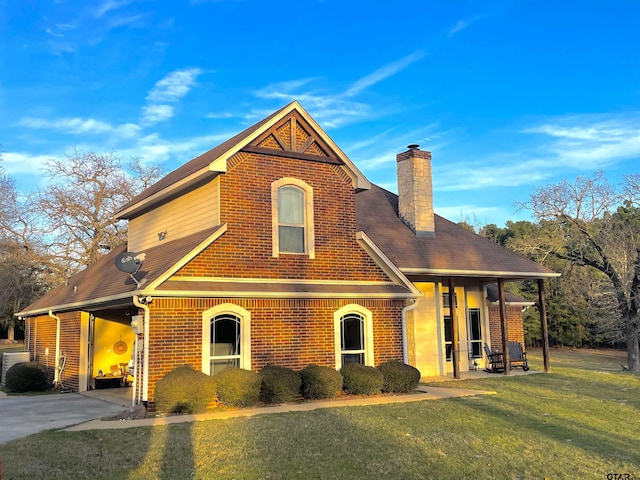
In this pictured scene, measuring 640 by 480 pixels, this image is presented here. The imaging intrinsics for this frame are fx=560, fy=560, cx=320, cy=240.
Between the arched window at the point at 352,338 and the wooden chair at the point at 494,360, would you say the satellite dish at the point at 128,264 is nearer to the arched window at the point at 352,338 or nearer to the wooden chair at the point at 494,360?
the arched window at the point at 352,338

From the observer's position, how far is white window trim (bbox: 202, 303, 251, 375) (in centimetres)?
1228

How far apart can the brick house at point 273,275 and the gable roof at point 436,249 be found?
0.08 metres

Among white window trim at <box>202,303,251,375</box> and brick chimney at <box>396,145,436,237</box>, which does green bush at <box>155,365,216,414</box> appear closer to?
white window trim at <box>202,303,251,375</box>

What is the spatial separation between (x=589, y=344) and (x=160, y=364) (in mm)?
45363

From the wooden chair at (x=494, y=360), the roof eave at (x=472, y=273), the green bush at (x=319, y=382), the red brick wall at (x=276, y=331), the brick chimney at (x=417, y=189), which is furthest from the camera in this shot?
the brick chimney at (x=417, y=189)

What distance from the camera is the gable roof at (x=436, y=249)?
16984mm

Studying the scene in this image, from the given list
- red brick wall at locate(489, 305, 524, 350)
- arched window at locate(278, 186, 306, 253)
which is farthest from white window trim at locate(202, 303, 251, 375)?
red brick wall at locate(489, 305, 524, 350)

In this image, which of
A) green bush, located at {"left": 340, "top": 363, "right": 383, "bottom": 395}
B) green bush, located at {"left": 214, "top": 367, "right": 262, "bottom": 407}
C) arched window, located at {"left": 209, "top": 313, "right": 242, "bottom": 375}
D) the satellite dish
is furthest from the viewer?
green bush, located at {"left": 340, "top": 363, "right": 383, "bottom": 395}

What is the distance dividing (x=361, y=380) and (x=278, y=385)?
2.20 metres

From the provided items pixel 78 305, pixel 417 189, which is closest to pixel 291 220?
pixel 78 305

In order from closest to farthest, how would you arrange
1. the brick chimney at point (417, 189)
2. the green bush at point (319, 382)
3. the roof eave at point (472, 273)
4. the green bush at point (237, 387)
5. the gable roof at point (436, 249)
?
the green bush at point (237, 387)
the green bush at point (319, 382)
the roof eave at point (472, 273)
the gable roof at point (436, 249)
the brick chimney at point (417, 189)

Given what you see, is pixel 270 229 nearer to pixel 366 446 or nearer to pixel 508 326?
pixel 366 446

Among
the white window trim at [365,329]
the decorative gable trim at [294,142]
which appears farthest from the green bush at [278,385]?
the decorative gable trim at [294,142]

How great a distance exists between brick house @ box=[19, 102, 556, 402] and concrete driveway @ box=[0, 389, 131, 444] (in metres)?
1.19
